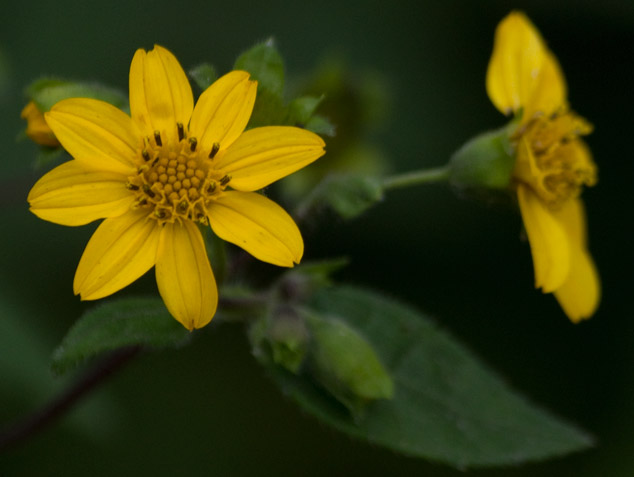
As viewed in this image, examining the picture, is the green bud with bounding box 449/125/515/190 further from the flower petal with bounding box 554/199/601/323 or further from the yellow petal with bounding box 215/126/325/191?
the yellow petal with bounding box 215/126/325/191

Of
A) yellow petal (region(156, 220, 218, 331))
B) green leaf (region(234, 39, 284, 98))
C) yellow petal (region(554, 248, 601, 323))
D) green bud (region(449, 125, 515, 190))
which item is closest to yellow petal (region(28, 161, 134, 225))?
yellow petal (region(156, 220, 218, 331))

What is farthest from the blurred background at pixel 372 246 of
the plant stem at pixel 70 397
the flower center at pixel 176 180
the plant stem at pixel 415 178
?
the flower center at pixel 176 180

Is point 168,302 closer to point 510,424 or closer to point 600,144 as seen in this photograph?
point 510,424

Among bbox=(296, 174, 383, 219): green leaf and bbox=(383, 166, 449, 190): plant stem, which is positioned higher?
bbox=(383, 166, 449, 190): plant stem

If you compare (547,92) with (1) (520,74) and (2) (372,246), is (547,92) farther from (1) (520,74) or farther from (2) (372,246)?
(2) (372,246)

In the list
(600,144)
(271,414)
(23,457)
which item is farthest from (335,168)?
(23,457)

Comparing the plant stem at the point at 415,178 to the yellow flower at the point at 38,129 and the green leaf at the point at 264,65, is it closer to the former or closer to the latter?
the green leaf at the point at 264,65

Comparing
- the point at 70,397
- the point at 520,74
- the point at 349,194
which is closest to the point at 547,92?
the point at 520,74
